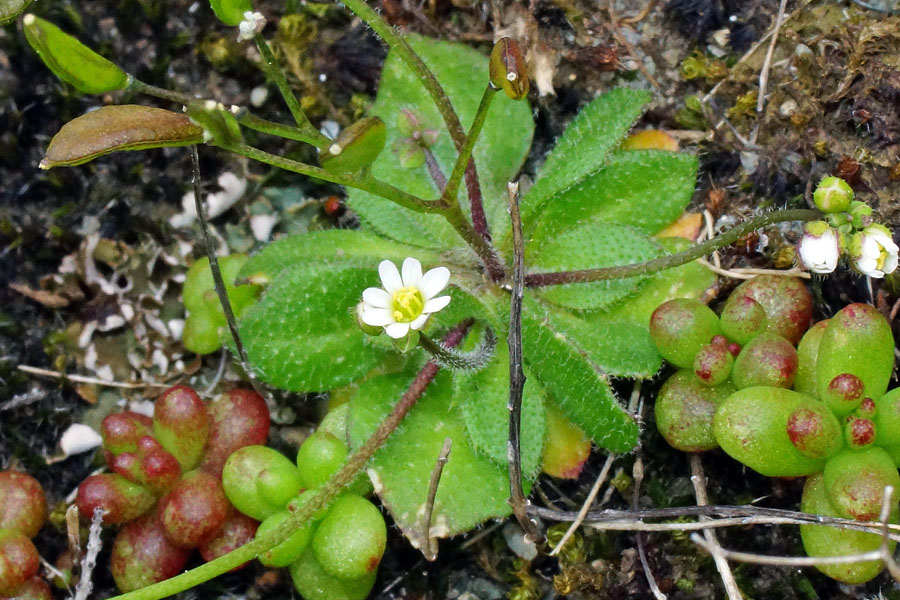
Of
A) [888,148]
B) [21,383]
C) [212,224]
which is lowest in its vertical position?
[21,383]

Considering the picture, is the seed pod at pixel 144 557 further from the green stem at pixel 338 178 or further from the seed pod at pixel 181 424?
the green stem at pixel 338 178

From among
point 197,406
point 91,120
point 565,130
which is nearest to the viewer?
point 91,120

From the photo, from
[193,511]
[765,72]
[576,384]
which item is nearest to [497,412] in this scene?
[576,384]

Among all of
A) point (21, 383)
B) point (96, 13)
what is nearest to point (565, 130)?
point (96, 13)

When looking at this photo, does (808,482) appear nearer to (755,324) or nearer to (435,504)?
(755,324)

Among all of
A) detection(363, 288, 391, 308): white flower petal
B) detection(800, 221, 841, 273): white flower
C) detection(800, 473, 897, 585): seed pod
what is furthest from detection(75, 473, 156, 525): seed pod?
detection(800, 221, 841, 273): white flower

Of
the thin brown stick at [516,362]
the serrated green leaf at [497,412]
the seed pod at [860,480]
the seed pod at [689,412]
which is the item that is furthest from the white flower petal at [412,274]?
the seed pod at [860,480]

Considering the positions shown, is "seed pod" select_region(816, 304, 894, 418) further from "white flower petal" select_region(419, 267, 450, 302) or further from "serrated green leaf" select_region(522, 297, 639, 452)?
"white flower petal" select_region(419, 267, 450, 302)
